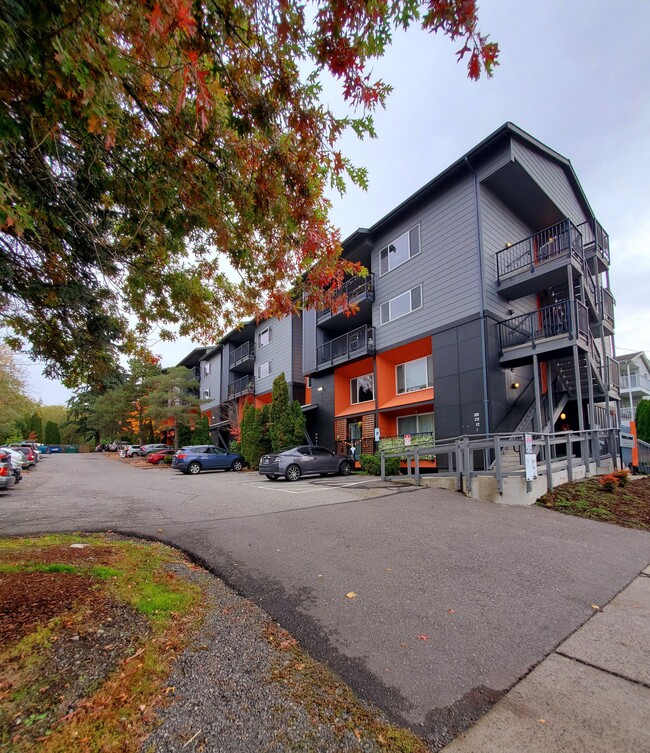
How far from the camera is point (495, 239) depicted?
13.9 meters

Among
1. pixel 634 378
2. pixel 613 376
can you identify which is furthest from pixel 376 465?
pixel 634 378

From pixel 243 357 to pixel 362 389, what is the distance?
41.4 ft

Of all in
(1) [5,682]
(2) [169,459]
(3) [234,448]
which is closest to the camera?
(1) [5,682]

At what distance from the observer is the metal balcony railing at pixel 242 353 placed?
28453mm

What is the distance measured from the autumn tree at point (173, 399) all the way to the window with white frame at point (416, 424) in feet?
60.2

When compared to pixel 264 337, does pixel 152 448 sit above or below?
below

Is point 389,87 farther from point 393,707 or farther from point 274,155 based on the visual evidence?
point 393,707

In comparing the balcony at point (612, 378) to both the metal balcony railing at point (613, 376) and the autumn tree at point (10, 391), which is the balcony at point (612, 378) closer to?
the metal balcony railing at point (613, 376)

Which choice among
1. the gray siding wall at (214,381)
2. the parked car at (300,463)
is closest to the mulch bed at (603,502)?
the parked car at (300,463)

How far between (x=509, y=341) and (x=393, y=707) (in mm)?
12908

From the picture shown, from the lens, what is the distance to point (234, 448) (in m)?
26.8

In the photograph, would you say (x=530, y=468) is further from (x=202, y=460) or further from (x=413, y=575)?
(x=202, y=460)

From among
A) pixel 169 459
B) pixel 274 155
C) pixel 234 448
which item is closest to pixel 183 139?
Answer: pixel 274 155

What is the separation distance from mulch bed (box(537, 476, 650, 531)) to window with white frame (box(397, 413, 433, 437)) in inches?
277
